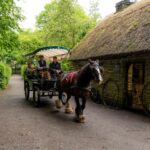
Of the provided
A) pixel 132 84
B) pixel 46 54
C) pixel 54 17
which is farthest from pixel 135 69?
pixel 54 17

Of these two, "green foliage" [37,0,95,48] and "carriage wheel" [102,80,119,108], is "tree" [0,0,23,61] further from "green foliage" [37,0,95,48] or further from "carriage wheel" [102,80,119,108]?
"green foliage" [37,0,95,48]

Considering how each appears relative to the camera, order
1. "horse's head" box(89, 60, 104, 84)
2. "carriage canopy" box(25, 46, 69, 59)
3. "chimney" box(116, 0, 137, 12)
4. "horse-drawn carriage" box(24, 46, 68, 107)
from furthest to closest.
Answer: "chimney" box(116, 0, 137, 12)
"carriage canopy" box(25, 46, 69, 59)
"horse-drawn carriage" box(24, 46, 68, 107)
"horse's head" box(89, 60, 104, 84)

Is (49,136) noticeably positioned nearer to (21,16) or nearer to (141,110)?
(141,110)

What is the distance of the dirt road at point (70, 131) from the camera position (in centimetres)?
865

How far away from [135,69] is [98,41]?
5066 millimetres

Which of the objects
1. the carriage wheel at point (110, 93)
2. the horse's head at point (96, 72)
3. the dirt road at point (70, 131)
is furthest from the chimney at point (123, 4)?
the horse's head at point (96, 72)

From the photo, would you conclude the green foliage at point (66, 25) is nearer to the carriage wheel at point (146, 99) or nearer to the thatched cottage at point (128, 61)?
the thatched cottage at point (128, 61)

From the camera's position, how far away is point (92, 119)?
12516 millimetres

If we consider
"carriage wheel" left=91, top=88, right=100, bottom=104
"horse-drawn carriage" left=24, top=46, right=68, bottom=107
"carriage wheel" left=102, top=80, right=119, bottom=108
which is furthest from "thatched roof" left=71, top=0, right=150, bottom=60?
"horse-drawn carriage" left=24, top=46, right=68, bottom=107

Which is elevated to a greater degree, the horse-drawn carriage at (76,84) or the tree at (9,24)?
the tree at (9,24)

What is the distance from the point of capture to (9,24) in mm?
19766

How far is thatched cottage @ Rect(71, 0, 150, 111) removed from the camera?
14422mm

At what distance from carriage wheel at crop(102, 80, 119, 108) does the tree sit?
6.32m

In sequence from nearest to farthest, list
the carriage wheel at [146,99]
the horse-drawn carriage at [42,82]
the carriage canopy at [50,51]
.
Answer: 1. the carriage wheel at [146,99]
2. the horse-drawn carriage at [42,82]
3. the carriage canopy at [50,51]
